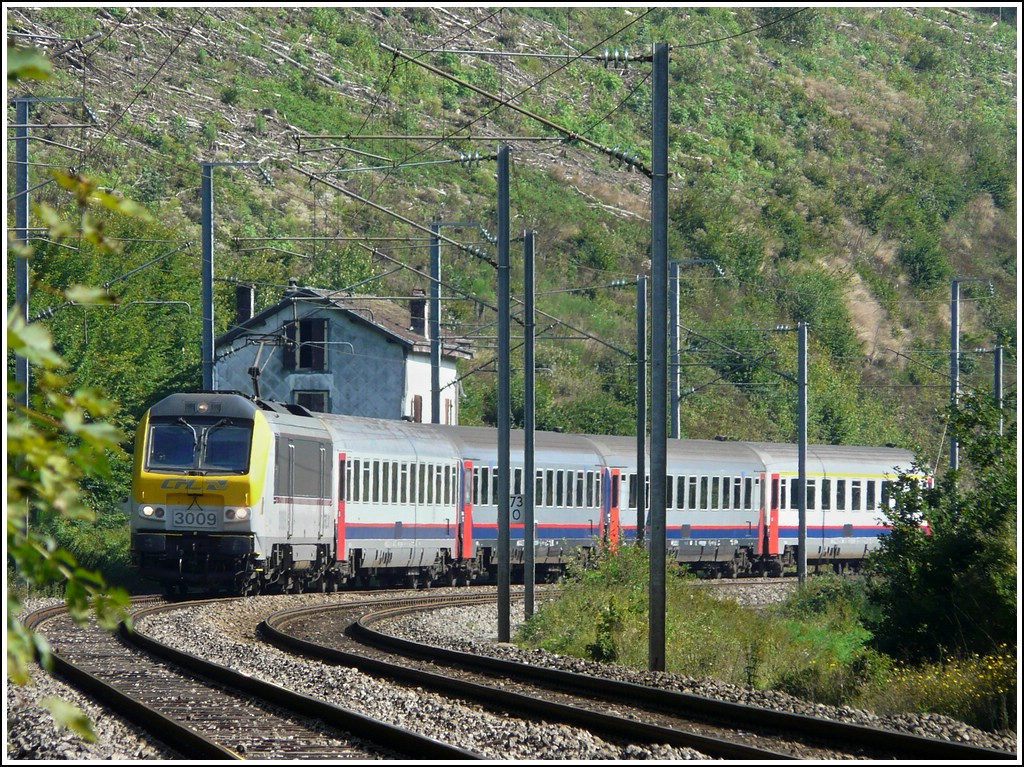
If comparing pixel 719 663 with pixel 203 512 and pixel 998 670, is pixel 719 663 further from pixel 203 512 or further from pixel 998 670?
pixel 203 512

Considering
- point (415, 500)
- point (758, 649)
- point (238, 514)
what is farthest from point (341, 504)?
point (758, 649)

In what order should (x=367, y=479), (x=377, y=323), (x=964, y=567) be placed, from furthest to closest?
1. (x=377, y=323)
2. (x=367, y=479)
3. (x=964, y=567)

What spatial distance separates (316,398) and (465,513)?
23883mm

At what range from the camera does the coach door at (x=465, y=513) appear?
1297 inches

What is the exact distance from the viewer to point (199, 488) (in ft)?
79.3

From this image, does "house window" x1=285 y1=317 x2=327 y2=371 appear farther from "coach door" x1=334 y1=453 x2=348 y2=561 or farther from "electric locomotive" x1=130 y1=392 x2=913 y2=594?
"coach door" x1=334 y1=453 x2=348 y2=561

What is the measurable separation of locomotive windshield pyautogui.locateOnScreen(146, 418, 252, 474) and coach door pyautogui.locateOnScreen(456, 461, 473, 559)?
916 cm

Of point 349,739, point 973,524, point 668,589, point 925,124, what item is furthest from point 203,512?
point 925,124

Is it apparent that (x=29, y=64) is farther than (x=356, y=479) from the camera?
No

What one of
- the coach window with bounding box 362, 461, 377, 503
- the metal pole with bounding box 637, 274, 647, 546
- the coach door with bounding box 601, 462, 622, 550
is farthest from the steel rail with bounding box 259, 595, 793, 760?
the coach door with bounding box 601, 462, 622, 550

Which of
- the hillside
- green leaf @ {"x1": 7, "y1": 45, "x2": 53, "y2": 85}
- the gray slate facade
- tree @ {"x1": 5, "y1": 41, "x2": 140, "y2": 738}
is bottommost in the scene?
tree @ {"x1": 5, "y1": 41, "x2": 140, "y2": 738}

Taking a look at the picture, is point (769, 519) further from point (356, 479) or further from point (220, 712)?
point (220, 712)

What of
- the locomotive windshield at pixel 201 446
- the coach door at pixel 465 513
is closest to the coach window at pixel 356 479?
the coach door at pixel 465 513

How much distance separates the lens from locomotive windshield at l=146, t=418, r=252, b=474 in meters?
24.2
